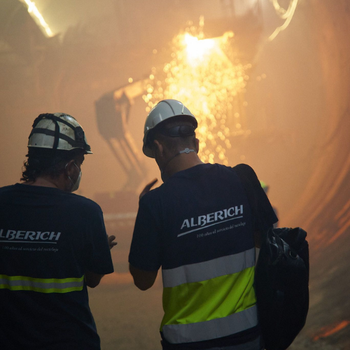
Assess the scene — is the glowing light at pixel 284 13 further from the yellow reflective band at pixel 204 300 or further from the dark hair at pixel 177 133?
the yellow reflective band at pixel 204 300

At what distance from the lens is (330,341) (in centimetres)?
272

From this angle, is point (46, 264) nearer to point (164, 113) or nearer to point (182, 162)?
point (182, 162)

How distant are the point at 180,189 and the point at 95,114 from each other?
11.6 feet

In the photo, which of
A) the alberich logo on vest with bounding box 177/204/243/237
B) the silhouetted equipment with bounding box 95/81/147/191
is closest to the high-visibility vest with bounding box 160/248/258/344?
the alberich logo on vest with bounding box 177/204/243/237

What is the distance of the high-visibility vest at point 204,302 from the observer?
1.02m

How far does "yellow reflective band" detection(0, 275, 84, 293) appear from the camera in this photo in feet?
3.50

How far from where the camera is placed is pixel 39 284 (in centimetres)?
107

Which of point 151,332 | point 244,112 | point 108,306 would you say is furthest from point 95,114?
point 151,332

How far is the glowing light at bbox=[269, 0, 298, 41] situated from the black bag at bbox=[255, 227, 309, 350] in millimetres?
3802

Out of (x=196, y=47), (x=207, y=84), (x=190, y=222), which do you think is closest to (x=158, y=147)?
(x=190, y=222)

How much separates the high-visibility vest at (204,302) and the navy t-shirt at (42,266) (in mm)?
305

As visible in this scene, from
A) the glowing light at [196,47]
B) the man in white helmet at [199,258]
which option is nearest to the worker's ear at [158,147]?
the man in white helmet at [199,258]

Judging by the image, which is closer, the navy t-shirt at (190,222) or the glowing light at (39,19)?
the navy t-shirt at (190,222)

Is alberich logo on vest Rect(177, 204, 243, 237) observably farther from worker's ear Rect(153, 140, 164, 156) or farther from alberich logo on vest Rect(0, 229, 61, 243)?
alberich logo on vest Rect(0, 229, 61, 243)
